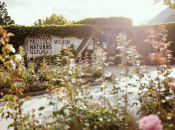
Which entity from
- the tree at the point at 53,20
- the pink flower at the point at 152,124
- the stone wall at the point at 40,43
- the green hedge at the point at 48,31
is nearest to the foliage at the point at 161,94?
the pink flower at the point at 152,124

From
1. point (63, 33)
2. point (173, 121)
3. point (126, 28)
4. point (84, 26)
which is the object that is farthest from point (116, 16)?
point (173, 121)

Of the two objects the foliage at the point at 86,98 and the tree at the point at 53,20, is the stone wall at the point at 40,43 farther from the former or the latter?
the tree at the point at 53,20

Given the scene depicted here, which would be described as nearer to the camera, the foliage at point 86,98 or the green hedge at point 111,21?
the foliage at point 86,98

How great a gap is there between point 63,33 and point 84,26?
159 centimetres

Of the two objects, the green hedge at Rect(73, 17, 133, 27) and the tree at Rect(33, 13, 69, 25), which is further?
the tree at Rect(33, 13, 69, 25)

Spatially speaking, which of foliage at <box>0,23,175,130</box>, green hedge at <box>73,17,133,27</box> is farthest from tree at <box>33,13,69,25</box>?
foliage at <box>0,23,175,130</box>

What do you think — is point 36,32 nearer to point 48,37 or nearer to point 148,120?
point 48,37

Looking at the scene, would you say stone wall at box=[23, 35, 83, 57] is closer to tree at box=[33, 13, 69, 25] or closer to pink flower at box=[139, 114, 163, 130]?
pink flower at box=[139, 114, 163, 130]

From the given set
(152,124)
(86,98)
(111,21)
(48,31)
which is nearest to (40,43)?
(48,31)

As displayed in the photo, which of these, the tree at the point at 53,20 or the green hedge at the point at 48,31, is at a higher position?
the tree at the point at 53,20

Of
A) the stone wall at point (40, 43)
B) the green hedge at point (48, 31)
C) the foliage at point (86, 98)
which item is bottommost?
the foliage at point (86, 98)

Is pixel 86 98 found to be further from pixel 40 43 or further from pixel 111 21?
pixel 111 21

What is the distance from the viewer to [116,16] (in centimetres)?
1195

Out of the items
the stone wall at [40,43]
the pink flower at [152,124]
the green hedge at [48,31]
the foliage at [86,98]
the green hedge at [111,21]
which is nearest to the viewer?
the pink flower at [152,124]
